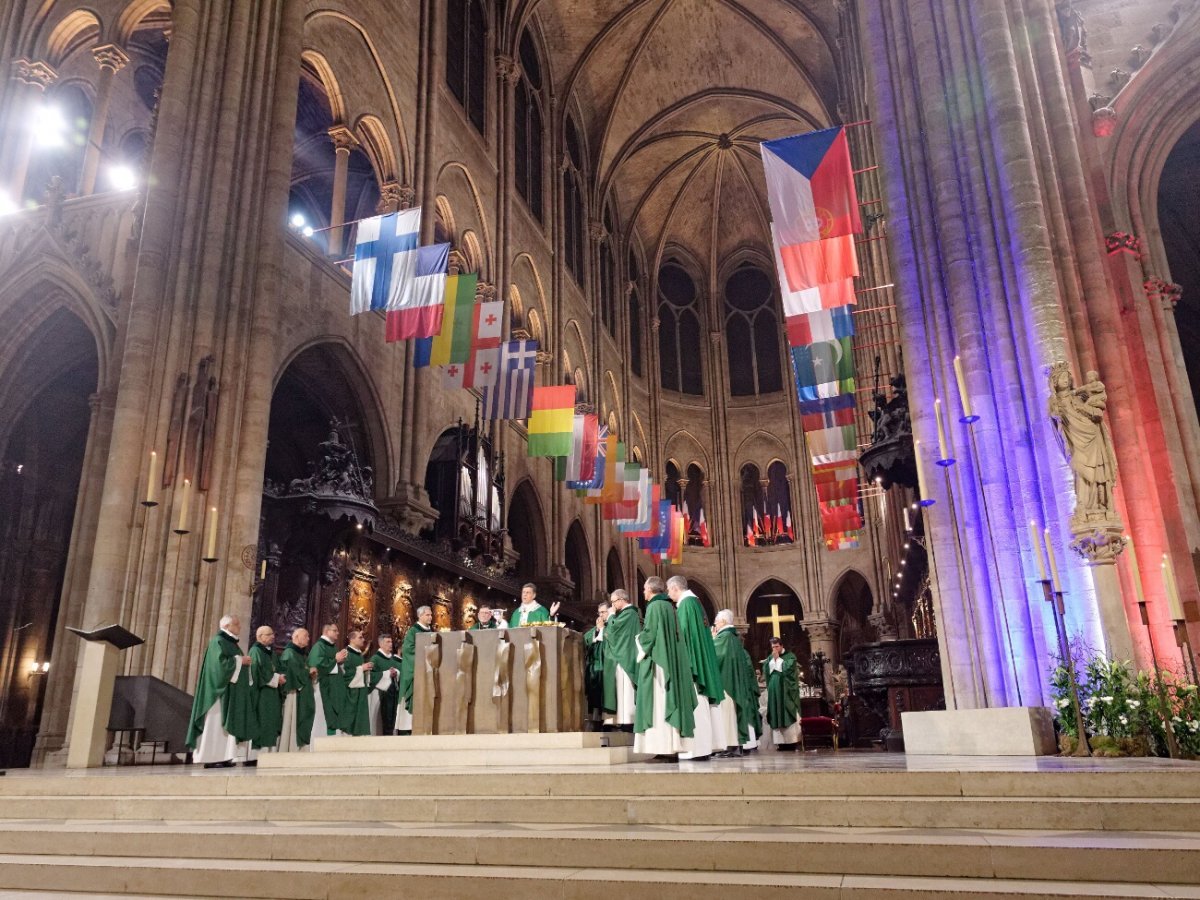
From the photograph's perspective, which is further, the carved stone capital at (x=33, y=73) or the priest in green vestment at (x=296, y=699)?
the carved stone capital at (x=33, y=73)

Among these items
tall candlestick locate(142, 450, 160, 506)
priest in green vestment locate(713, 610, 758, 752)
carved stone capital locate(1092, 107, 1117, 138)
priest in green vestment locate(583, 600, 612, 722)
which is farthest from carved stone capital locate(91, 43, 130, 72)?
carved stone capital locate(1092, 107, 1117, 138)

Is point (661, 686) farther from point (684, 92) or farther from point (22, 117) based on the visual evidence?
point (684, 92)

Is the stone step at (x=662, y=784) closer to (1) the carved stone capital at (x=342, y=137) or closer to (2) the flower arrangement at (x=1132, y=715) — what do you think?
(2) the flower arrangement at (x=1132, y=715)

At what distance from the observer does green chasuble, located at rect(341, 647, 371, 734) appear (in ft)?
37.2

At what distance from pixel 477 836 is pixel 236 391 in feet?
29.3

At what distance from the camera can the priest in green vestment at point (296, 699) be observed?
1034 cm

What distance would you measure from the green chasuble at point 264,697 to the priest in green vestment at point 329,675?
40.4 inches

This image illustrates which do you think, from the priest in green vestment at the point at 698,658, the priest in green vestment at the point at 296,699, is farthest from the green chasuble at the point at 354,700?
the priest in green vestment at the point at 698,658

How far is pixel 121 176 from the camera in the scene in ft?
61.8

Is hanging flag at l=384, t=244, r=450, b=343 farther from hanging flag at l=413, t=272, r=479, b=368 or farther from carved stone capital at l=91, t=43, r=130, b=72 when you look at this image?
carved stone capital at l=91, t=43, r=130, b=72

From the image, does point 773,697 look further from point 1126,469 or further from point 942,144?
point 942,144

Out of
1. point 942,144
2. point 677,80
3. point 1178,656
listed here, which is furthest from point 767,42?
point 1178,656

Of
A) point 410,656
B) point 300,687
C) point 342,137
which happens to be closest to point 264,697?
point 300,687

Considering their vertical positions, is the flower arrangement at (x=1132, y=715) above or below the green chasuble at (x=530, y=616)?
below
